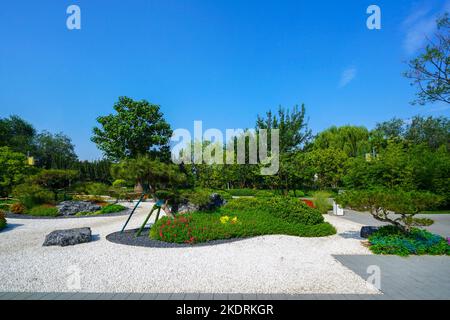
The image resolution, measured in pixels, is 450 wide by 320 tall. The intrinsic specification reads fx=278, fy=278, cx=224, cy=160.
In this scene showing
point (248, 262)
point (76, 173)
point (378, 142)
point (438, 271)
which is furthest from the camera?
point (378, 142)

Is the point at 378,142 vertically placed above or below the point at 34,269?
above

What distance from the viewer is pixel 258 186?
35531 millimetres

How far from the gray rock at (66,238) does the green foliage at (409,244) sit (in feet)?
25.0

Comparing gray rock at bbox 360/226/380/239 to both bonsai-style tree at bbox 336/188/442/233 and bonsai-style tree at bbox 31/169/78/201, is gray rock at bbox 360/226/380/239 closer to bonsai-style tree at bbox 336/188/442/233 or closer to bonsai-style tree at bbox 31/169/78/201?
bonsai-style tree at bbox 336/188/442/233

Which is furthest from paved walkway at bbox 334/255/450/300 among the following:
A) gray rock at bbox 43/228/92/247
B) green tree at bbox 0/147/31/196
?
green tree at bbox 0/147/31/196

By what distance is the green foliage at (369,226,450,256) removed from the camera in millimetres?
6539

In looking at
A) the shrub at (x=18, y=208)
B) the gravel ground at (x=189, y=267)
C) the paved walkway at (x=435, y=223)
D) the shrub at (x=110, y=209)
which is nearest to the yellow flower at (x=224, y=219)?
the gravel ground at (x=189, y=267)

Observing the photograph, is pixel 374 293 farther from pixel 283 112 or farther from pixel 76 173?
pixel 283 112

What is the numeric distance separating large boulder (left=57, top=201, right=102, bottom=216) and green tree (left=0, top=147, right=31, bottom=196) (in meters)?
6.77

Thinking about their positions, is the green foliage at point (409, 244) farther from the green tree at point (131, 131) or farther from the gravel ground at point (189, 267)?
the green tree at point (131, 131)

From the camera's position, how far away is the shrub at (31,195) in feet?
47.3

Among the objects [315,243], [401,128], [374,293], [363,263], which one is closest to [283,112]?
[315,243]

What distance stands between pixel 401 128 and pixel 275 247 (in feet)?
126

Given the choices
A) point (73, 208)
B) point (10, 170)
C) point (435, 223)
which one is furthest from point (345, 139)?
point (10, 170)
